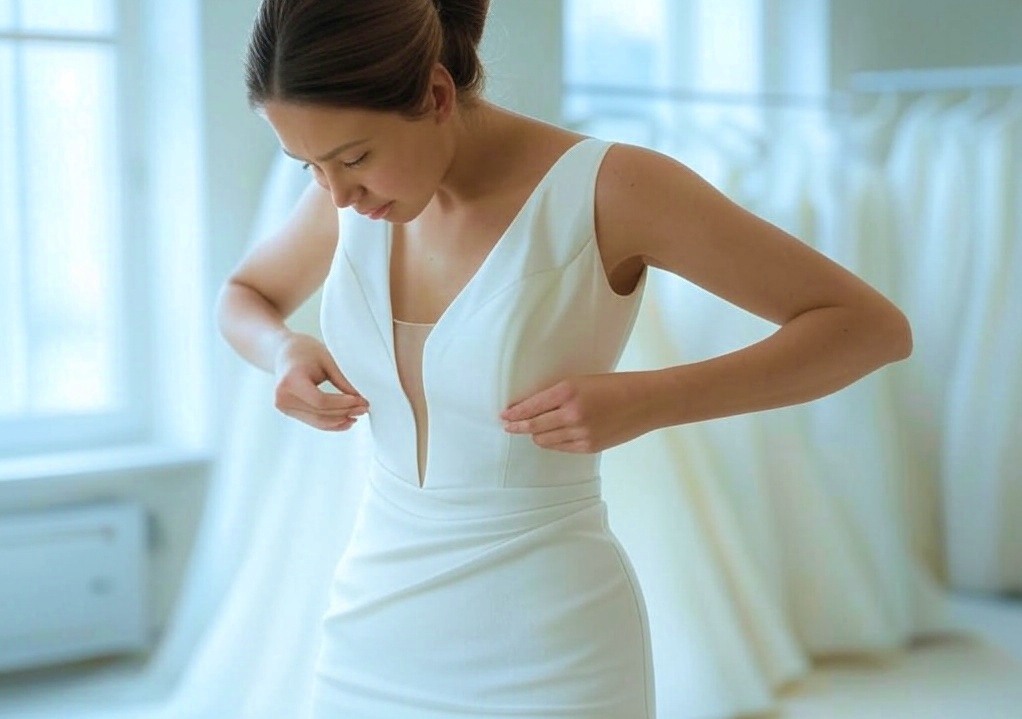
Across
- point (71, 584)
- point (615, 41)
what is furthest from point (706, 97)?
point (71, 584)

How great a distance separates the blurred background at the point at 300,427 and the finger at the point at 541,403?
1.28 m

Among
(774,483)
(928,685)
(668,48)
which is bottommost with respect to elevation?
(928,685)

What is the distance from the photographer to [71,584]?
100.0 inches

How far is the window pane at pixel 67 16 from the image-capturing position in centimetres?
265

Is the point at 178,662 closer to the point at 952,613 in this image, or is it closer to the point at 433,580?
the point at 433,580

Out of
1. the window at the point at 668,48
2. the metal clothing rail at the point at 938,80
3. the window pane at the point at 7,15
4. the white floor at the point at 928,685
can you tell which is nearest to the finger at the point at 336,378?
the white floor at the point at 928,685

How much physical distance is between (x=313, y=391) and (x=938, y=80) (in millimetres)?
2683

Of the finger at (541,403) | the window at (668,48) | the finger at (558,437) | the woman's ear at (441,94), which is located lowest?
the finger at (558,437)

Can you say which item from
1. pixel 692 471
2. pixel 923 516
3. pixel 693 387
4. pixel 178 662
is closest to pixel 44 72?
pixel 178 662

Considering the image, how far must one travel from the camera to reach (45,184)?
2.72m

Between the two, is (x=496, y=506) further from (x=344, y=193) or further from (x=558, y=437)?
(x=344, y=193)

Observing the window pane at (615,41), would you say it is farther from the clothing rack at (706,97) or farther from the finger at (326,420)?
the finger at (326,420)

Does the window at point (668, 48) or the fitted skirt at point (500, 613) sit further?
the window at point (668, 48)

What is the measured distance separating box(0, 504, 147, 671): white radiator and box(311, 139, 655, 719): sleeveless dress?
5.12ft
